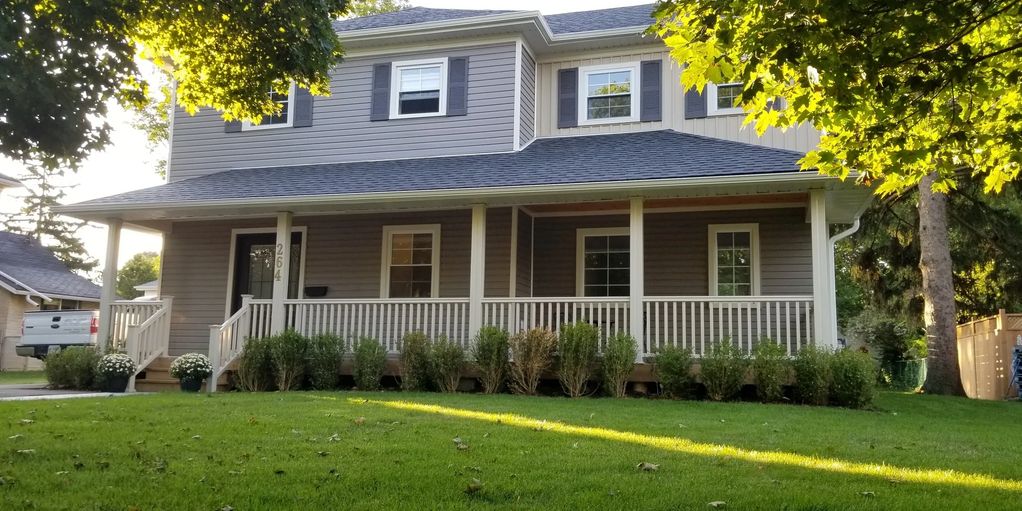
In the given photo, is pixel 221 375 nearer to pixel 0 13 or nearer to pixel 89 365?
pixel 89 365

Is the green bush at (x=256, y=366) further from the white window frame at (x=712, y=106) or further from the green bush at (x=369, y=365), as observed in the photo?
the white window frame at (x=712, y=106)

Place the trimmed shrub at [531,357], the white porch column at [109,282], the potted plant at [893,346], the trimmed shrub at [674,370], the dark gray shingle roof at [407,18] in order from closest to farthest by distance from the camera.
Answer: the trimmed shrub at [674,370]
the trimmed shrub at [531,357]
the white porch column at [109,282]
the dark gray shingle roof at [407,18]
the potted plant at [893,346]

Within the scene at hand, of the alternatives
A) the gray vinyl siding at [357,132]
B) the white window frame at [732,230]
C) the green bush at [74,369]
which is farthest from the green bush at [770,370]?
the green bush at [74,369]

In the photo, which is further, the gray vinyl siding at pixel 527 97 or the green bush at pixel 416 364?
the gray vinyl siding at pixel 527 97

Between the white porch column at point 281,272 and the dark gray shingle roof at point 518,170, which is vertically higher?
the dark gray shingle roof at point 518,170

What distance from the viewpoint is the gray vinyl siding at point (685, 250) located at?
12234mm

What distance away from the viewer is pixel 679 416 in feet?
25.7

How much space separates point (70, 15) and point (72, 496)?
4.14 m

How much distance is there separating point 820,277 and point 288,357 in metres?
7.30

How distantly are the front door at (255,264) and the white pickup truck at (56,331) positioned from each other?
661 cm

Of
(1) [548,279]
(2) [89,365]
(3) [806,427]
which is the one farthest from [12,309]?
(3) [806,427]

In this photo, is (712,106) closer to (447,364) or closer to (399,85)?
(399,85)

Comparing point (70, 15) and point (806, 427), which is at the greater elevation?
point (70, 15)

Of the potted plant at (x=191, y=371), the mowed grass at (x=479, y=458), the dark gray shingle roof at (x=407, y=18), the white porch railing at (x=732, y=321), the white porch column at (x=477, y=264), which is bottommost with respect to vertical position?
the mowed grass at (x=479, y=458)
